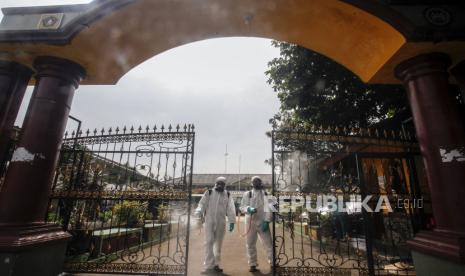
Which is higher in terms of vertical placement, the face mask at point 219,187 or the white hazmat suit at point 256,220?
the face mask at point 219,187

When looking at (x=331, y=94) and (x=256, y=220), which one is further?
(x=331, y=94)

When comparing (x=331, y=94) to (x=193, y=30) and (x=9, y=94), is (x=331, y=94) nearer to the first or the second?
(x=193, y=30)

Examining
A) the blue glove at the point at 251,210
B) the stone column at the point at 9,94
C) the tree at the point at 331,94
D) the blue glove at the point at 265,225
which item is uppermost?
the tree at the point at 331,94

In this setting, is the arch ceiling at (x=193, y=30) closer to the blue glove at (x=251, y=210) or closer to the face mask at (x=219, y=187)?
the face mask at (x=219, y=187)

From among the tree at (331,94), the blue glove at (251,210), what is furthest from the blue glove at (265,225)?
the tree at (331,94)

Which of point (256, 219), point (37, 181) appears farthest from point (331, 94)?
point (37, 181)

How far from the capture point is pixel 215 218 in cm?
604

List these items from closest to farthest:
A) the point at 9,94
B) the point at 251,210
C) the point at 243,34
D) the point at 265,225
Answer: the point at 9,94, the point at 243,34, the point at 265,225, the point at 251,210

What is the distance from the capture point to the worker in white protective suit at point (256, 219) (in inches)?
225

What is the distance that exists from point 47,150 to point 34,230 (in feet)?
3.51

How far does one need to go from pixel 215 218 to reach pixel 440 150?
4.40m

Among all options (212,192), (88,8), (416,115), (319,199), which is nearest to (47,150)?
(88,8)

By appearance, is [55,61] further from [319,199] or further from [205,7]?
[319,199]

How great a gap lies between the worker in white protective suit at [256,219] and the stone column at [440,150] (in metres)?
2.89
